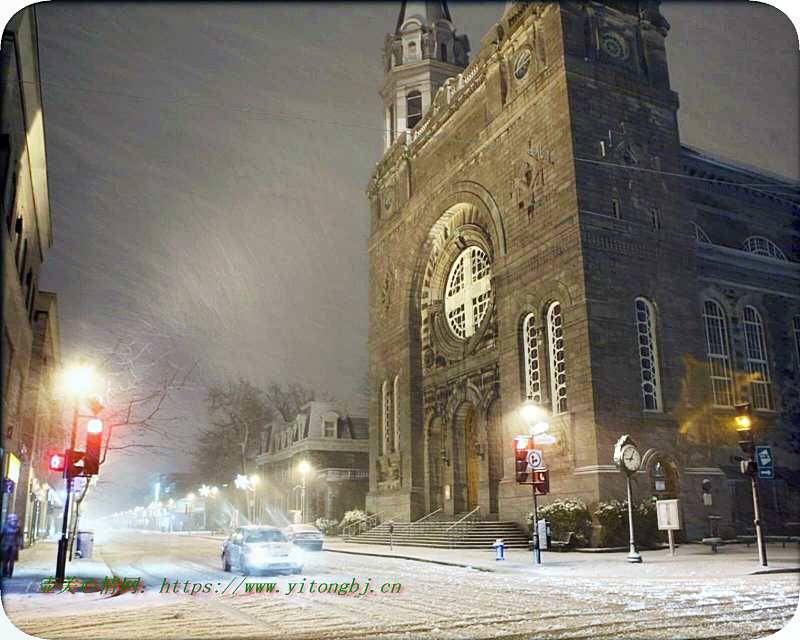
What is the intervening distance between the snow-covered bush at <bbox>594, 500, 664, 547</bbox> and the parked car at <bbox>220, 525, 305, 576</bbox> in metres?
11.0

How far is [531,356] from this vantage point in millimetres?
30359

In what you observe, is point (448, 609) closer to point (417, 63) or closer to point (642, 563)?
point (642, 563)

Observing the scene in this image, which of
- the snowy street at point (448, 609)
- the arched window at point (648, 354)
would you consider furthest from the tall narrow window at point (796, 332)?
the snowy street at point (448, 609)

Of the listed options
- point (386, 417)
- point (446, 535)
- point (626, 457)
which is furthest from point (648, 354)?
point (386, 417)

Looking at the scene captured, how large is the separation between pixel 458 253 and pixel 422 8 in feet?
68.7

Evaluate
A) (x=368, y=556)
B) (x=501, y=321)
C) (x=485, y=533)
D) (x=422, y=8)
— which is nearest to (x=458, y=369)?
(x=501, y=321)

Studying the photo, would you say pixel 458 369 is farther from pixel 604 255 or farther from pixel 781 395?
pixel 781 395

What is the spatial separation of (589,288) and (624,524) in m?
8.46

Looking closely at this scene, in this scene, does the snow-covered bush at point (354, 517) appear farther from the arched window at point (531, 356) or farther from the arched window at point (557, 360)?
the arched window at point (557, 360)

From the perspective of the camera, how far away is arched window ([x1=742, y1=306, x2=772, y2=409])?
31281 millimetres

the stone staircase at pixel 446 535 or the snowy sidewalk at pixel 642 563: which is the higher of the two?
the stone staircase at pixel 446 535

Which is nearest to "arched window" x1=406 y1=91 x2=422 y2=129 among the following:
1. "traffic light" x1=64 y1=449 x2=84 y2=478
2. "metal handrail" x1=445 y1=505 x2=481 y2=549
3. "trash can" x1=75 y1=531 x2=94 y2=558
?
"metal handrail" x1=445 y1=505 x2=481 y2=549

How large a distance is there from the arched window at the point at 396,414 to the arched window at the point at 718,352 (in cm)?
1750

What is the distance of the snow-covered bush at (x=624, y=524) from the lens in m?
24.2
